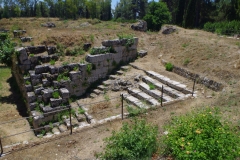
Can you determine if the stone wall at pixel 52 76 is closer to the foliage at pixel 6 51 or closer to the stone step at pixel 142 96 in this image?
the foliage at pixel 6 51

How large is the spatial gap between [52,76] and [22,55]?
2143 millimetres

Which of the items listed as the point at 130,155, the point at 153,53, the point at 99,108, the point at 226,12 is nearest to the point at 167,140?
the point at 130,155

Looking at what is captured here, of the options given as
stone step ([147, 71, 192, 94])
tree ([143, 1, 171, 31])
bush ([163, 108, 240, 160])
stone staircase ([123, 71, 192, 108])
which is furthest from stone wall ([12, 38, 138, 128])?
tree ([143, 1, 171, 31])

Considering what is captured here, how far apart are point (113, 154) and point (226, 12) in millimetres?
30831

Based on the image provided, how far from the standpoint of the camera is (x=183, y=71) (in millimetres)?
13930

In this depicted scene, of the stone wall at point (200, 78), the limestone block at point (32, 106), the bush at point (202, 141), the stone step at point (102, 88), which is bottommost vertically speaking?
the limestone block at point (32, 106)

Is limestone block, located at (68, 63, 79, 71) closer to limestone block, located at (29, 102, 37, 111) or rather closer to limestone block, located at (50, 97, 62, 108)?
limestone block, located at (50, 97, 62, 108)

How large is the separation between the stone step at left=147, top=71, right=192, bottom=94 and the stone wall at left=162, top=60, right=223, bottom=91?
1.04m

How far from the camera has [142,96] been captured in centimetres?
1217

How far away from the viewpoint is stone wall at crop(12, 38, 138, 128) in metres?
11.5

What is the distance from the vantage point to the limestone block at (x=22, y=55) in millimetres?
12492

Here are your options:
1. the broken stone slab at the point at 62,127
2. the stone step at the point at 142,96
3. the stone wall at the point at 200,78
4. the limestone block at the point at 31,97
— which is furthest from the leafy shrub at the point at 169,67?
the limestone block at the point at 31,97

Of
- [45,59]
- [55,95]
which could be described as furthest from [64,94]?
[45,59]

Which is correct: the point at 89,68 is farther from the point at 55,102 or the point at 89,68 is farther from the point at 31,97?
the point at 31,97
